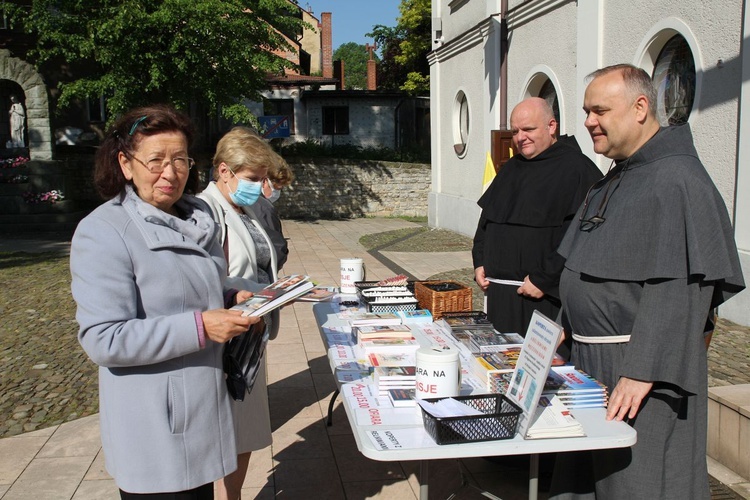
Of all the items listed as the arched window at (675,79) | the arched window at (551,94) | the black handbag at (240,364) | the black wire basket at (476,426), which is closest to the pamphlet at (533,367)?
the black wire basket at (476,426)

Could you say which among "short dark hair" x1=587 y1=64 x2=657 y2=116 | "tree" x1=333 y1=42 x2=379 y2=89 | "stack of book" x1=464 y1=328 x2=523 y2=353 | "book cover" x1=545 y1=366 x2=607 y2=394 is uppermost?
"tree" x1=333 y1=42 x2=379 y2=89

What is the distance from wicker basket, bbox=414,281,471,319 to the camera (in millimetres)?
3754

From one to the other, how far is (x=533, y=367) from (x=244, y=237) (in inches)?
63.1

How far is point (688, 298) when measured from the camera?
2.33 m

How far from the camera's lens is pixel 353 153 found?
84.8 feet

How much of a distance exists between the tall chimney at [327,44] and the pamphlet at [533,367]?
3796 centimetres

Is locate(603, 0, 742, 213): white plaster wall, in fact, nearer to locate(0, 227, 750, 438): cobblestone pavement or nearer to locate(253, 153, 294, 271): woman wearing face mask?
locate(0, 227, 750, 438): cobblestone pavement

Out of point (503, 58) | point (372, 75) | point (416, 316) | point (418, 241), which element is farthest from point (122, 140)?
point (372, 75)

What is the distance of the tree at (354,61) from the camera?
99.5 metres

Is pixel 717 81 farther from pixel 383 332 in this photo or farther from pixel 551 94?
pixel 383 332

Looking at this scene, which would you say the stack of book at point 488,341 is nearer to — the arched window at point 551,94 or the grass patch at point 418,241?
the arched window at point 551,94

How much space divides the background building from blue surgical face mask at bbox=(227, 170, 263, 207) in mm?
4940

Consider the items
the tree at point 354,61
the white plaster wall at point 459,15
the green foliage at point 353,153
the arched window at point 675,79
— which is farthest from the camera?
the tree at point 354,61

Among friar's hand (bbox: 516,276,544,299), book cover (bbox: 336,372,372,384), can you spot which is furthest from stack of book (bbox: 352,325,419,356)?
friar's hand (bbox: 516,276,544,299)
